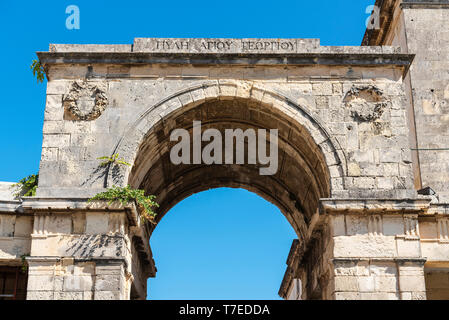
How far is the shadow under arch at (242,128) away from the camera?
12953 mm

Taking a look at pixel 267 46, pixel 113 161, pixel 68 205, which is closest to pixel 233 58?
pixel 267 46

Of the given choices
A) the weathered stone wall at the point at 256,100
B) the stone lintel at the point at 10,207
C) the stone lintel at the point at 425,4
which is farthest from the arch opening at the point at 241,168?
the stone lintel at the point at 425,4

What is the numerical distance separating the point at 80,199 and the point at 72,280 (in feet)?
4.60

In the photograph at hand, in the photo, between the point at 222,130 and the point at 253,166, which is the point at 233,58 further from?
the point at 253,166

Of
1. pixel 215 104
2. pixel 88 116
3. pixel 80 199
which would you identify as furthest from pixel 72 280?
pixel 215 104

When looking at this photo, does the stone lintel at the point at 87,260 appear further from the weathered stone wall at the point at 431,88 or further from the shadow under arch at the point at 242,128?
the weathered stone wall at the point at 431,88

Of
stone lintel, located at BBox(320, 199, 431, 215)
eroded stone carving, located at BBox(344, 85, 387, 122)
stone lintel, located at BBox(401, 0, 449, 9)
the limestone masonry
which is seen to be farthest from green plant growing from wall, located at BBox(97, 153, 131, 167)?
stone lintel, located at BBox(401, 0, 449, 9)

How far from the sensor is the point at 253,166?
52.3ft

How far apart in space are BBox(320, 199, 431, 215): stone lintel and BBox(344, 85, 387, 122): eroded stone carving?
1645 millimetres

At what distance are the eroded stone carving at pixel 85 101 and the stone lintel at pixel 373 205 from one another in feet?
14.5

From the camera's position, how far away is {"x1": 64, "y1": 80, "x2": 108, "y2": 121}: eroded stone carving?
1312cm

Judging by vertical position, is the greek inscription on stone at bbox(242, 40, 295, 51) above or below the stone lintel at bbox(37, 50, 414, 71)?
above

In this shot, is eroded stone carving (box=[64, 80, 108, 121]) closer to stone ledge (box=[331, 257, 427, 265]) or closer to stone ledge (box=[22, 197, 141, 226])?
stone ledge (box=[22, 197, 141, 226])
